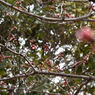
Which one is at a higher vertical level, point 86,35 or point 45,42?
point 86,35

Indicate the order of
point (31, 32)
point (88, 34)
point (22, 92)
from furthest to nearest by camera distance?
point (31, 32) → point (22, 92) → point (88, 34)

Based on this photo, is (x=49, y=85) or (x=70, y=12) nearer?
(x=49, y=85)

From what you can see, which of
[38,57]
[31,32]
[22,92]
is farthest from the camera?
[31,32]

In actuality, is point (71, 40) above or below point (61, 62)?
above

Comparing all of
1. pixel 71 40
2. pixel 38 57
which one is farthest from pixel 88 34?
pixel 71 40

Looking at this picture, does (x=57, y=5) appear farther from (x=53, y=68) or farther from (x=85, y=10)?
(x=53, y=68)

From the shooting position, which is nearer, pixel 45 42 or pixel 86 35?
pixel 86 35

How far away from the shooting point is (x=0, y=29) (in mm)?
4555

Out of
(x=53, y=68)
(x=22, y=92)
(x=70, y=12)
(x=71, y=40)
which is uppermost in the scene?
(x=70, y=12)

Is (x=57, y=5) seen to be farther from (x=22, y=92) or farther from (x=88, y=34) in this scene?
(x=88, y=34)

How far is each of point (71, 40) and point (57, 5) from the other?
1.82ft

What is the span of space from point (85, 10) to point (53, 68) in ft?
3.20

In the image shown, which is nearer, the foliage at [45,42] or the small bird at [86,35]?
the small bird at [86,35]

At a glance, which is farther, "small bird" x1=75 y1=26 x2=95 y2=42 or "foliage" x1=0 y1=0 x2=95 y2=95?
"foliage" x1=0 y1=0 x2=95 y2=95
